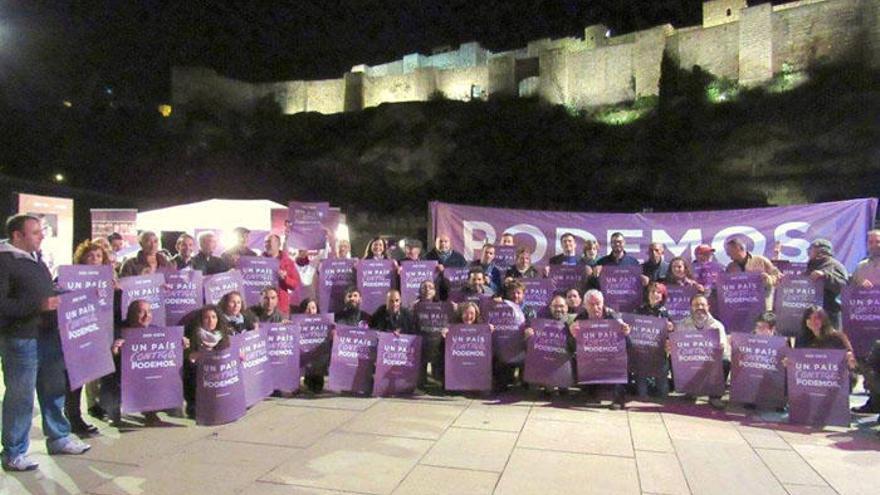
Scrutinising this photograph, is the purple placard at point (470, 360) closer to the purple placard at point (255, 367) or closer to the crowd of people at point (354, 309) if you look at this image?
the crowd of people at point (354, 309)

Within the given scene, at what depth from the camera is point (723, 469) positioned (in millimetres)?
4469

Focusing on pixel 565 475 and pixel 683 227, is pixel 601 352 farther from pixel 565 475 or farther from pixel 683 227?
pixel 683 227

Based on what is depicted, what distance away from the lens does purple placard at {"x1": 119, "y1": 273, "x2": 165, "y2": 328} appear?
566 cm

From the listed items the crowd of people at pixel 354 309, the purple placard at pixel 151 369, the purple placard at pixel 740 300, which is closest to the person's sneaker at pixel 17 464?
the crowd of people at pixel 354 309

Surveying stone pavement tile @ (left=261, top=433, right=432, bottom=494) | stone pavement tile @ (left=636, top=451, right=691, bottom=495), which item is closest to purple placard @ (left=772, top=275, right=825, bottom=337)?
stone pavement tile @ (left=636, top=451, right=691, bottom=495)

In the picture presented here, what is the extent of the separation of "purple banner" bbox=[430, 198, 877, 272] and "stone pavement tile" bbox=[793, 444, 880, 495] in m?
4.22

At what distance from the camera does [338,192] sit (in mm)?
46875

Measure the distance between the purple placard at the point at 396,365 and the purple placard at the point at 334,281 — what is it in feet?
4.71

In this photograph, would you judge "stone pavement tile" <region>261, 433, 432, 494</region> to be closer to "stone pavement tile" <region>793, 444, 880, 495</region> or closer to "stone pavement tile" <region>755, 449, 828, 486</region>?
"stone pavement tile" <region>755, 449, 828, 486</region>

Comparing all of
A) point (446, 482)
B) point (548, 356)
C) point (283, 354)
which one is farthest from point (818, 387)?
point (283, 354)

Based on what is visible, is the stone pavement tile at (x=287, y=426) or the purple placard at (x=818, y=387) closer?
the stone pavement tile at (x=287, y=426)

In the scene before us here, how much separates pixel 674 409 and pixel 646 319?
99cm

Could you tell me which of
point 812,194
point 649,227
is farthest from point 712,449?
point 812,194

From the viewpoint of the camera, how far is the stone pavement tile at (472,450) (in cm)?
450
